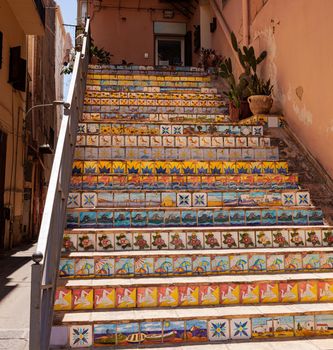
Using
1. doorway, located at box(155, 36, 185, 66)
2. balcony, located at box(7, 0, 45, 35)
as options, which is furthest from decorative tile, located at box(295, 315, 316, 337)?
doorway, located at box(155, 36, 185, 66)

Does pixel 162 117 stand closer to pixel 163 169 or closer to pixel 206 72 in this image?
pixel 163 169

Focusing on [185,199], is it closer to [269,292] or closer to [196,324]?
[269,292]

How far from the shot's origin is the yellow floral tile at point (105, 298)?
2.86m

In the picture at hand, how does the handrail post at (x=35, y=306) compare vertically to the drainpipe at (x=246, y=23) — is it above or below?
below

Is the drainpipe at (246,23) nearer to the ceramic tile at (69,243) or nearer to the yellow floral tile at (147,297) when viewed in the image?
the ceramic tile at (69,243)

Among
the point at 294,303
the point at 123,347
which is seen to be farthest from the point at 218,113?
the point at 123,347

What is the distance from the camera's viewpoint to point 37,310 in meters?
2.00

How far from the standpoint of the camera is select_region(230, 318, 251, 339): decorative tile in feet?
8.98

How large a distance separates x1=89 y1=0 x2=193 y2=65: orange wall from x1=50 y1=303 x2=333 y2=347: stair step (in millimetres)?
10741

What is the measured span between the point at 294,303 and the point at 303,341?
0.34 metres

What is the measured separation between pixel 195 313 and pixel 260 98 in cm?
376

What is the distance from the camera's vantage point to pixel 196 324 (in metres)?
2.71

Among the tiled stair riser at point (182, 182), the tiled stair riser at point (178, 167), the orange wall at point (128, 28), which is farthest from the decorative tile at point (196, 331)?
the orange wall at point (128, 28)

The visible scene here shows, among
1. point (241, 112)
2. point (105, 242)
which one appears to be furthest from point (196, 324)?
point (241, 112)
